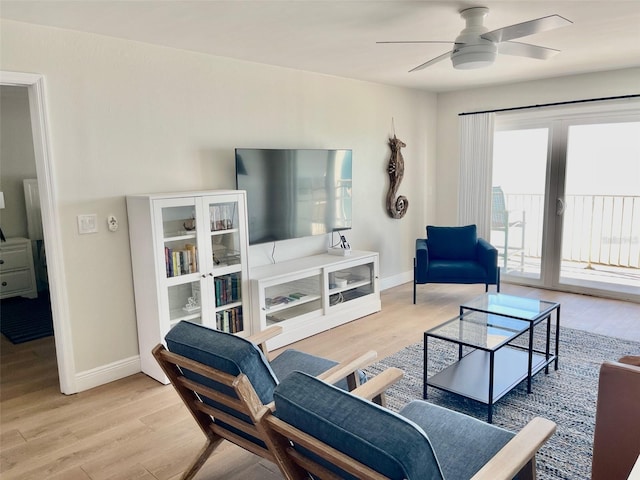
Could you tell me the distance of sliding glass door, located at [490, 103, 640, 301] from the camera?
16.2 feet

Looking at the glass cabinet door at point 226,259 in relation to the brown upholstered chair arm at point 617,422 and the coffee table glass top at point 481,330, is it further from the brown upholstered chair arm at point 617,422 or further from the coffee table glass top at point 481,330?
the brown upholstered chair arm at point 617,422

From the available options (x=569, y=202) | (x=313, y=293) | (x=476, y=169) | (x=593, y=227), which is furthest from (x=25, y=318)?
(x=593, y=227)

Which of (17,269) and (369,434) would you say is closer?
(369,434)

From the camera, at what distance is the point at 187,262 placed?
333 cm

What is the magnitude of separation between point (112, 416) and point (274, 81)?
2911mm

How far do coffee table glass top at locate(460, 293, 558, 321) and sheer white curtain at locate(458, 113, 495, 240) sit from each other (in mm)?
2333

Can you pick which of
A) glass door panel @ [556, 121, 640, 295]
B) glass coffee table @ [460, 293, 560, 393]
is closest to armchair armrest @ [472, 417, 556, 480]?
glass coffee table @ [460, 293, 560, 393]

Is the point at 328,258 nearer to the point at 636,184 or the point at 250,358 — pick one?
the point at 250,358

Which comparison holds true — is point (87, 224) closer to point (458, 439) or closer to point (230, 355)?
point (230, 355)

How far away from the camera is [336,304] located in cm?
432

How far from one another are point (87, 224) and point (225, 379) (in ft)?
6.37

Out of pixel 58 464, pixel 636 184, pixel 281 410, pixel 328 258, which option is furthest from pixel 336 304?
pixel 636 184

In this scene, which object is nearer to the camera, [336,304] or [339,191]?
[336,304]

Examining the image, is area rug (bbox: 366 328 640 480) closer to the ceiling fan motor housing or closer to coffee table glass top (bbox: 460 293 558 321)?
coffee table glass top (bbox: 460 293 558 321)
